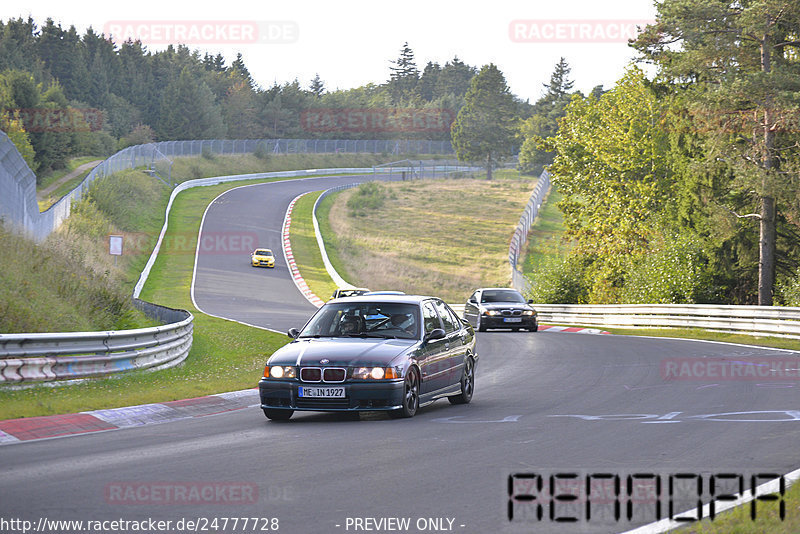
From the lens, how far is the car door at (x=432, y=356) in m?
12.7

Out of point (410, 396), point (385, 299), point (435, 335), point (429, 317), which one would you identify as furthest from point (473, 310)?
point (410, 396)

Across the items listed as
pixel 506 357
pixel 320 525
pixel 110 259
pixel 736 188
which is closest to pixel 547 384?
pixel 506 357

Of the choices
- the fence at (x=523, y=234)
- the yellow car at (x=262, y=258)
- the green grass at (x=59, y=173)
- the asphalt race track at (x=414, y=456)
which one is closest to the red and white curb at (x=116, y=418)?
the asphalt race track at (x=414, y=456)

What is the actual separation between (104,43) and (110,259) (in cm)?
9206

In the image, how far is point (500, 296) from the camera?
114 ft

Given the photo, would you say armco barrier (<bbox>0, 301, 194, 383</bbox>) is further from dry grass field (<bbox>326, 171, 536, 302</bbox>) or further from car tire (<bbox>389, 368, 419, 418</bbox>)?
dry grass field (<bbox>326, 171, 536, 302</bbox>)

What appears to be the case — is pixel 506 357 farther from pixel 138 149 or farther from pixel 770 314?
pixel 138 149

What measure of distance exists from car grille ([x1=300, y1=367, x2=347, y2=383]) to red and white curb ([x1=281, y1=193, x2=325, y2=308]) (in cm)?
3562

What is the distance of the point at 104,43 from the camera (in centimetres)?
13175

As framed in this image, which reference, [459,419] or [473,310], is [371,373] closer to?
[459,419]

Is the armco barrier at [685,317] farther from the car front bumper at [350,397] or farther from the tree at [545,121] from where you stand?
the tree at [545,121]

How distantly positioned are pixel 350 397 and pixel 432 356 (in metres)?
1.60

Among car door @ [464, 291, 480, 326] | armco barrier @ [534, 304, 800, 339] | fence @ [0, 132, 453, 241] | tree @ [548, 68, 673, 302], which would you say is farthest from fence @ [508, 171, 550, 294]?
fence @ [0, 132, 453, 241]

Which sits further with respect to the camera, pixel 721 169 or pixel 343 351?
pixel 721 169
